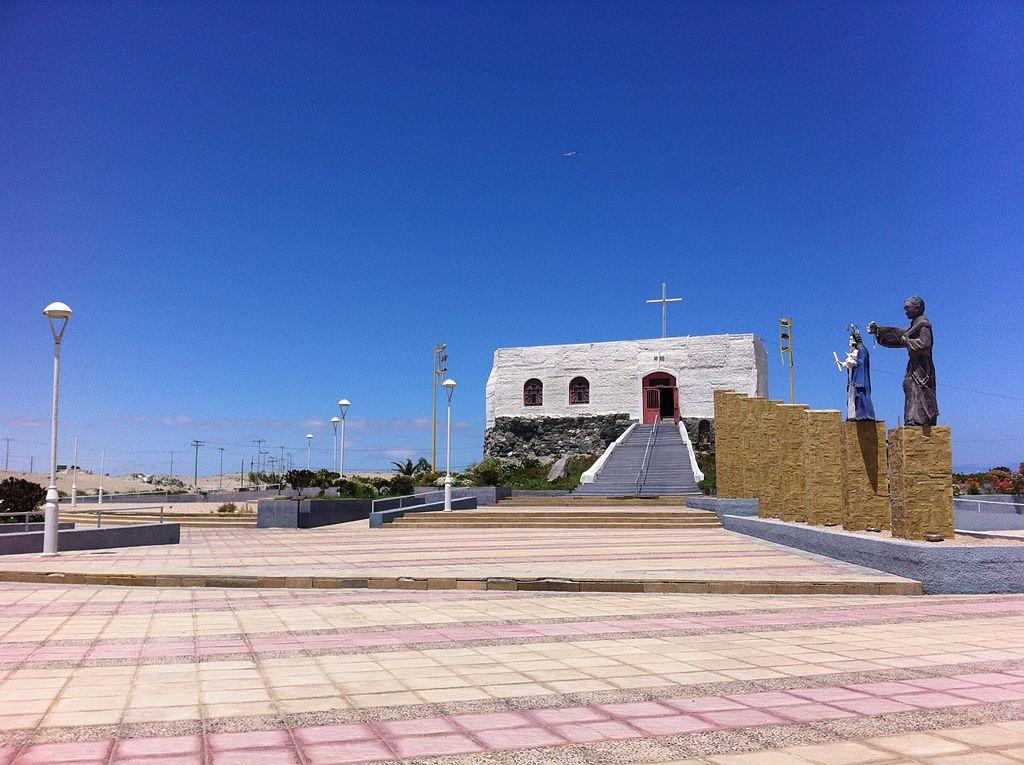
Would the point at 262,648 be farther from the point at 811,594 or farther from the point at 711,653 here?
the point at 811,594

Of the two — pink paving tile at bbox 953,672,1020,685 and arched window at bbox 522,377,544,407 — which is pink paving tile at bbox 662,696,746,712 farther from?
arched window at bbox 522,377,544,407

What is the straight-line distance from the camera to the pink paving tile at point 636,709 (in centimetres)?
414

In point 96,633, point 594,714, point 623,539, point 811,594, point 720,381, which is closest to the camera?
point 594,714

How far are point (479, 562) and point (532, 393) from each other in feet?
105

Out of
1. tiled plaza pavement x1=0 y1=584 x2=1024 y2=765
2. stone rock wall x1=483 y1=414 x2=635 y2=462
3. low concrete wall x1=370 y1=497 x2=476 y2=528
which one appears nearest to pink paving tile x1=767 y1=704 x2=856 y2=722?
tiled plaza pavement x1=0 y1=584 x2=1024 y2=765

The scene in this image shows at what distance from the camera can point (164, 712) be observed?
4.16 metres

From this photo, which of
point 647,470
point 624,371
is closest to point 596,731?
point 647,470

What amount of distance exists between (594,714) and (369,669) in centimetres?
171

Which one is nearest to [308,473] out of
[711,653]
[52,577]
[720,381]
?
[720,381]

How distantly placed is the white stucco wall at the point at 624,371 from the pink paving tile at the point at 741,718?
34816 millimetres

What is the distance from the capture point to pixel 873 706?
427 centimetres

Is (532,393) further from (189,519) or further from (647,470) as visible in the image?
(189,519)

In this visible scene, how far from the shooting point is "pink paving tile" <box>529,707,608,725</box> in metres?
4.04

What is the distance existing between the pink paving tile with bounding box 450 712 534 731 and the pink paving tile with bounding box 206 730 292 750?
84cm
